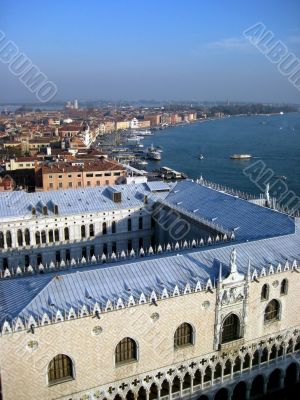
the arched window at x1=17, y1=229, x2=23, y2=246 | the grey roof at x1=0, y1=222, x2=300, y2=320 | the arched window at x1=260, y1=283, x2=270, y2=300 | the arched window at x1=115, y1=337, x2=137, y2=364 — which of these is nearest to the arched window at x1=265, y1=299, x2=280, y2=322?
the arched window at x1=260, y1=283, x2=270, y2=300

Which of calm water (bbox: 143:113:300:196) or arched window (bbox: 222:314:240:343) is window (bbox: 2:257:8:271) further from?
calm water (bbox: 143:113:300:196)

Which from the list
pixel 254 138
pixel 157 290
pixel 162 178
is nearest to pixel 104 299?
pixel 157 290

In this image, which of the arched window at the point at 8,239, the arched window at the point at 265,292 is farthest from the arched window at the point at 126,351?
the arched window at the point at 8,239

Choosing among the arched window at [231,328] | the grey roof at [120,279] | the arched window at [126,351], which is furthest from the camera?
the arched window at [231,328]

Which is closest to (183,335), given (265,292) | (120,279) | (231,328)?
(231,328)

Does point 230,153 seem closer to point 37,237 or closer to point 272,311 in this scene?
point 37,237

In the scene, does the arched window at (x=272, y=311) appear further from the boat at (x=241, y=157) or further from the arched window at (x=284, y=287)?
the boat at (x=241, y=157)
